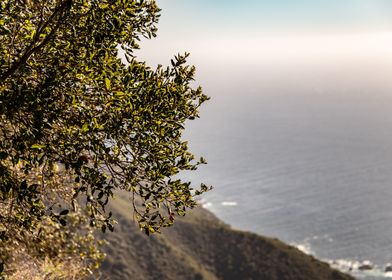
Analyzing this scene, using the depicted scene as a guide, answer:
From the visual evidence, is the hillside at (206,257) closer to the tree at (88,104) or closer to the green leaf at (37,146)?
the tree at (88,104)

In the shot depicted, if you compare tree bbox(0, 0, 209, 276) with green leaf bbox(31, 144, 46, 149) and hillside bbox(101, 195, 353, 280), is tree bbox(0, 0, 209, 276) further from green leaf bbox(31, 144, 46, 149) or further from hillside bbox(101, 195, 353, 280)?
hillside bbox(101, 195, 353, 280)

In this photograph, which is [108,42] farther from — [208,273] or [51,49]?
[208,273]

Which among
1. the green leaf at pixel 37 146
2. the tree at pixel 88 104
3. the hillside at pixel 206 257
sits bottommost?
the green leaf at pixel 37 146

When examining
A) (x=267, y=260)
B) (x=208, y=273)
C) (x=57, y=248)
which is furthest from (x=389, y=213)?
(x=57, y=248)

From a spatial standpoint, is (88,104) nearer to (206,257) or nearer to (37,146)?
(37,146)

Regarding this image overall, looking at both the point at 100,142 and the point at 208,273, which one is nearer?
the point at 100,142

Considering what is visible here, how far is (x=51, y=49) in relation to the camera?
9.20 m

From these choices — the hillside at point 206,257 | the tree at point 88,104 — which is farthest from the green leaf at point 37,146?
the hillside at point 206,257

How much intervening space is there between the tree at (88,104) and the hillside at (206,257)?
114237mm

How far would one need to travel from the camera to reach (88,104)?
30.5ft

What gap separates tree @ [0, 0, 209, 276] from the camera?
8258mm

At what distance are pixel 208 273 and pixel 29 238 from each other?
11813 cm

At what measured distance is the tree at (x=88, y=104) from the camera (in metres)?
8.26

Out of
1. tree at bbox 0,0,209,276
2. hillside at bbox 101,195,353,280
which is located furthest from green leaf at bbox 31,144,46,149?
hillside at bbox 101,195,353,280
